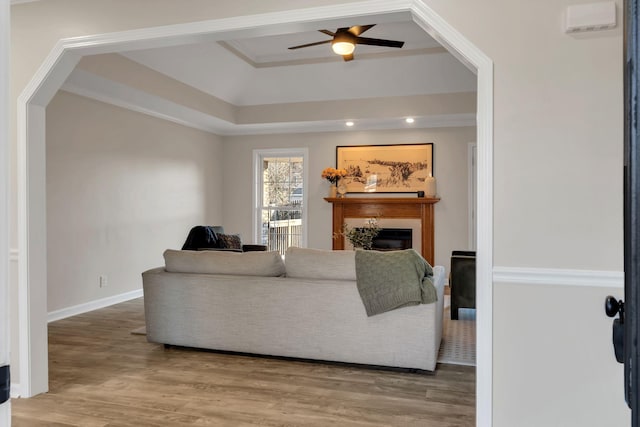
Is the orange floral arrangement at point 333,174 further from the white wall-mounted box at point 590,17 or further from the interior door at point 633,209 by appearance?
the interior door at point 633,209

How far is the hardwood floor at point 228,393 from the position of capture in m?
2.82

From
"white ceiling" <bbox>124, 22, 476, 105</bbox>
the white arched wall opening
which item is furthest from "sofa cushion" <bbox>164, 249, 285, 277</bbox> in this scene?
"white ceiling" <bbox>124, 22, 476, 105</bbox>

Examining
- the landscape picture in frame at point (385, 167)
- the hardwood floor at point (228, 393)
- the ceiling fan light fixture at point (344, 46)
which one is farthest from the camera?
the landscape picture in frame at point (385, 167)

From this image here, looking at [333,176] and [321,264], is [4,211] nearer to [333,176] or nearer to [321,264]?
[321,264]

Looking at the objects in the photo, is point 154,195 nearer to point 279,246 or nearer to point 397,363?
point 279,246

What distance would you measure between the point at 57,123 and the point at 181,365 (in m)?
3.08

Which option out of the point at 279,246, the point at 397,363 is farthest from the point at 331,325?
the point at 279,246

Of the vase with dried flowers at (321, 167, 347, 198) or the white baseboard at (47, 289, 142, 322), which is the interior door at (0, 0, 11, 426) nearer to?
the white baseboard at (47, 289, 142, 322)

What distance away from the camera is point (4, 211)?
680 mm

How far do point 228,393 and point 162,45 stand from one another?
2297 millimetres

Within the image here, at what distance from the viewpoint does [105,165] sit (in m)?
5.84

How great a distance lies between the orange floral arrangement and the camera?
25.5 feet

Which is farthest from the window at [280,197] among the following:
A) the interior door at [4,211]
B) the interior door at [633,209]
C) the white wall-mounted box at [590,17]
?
the interior door at [633,209]

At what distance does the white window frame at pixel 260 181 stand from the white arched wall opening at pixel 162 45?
16.6ft
